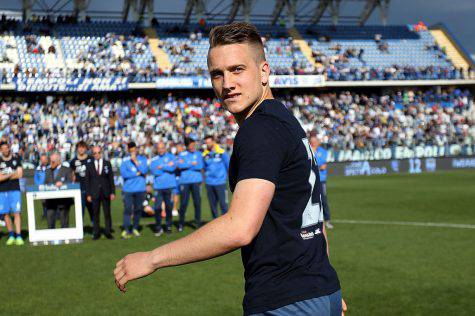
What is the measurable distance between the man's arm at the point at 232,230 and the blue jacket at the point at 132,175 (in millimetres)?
12785

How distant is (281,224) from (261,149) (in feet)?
1.15

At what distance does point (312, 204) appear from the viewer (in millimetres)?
→ 2906

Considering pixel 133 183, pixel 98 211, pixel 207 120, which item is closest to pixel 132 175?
pixel 133 183

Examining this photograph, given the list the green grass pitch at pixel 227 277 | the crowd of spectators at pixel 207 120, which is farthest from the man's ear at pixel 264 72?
the crowd of spectators at pixel 207 120

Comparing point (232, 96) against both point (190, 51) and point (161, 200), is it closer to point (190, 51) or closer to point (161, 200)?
point (161, 200)

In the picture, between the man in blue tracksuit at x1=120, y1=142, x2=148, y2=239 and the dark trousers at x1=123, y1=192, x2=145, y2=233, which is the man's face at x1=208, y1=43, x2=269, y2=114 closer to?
the man in blue tracksuit at x1=120, y1=142, x2=148, y2=239

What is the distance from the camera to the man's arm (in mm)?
2533

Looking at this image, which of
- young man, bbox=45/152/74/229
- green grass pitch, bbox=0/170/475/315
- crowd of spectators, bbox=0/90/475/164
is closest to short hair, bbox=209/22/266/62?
green grass pitch, bbox=0/170/475/315

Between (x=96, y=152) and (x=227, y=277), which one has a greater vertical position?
(x=96, y=152)

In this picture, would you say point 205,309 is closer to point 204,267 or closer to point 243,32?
point 204,267

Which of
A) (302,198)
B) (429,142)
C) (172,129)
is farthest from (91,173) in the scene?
(429,142)

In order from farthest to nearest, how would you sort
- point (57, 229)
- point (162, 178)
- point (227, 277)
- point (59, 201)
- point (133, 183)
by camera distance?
point (59, 201), point (162, 178), point (133, 183), point (57, 229), point (227, 277)

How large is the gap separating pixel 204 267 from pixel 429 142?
3186 cm

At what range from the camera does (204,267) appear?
11.3 metres
